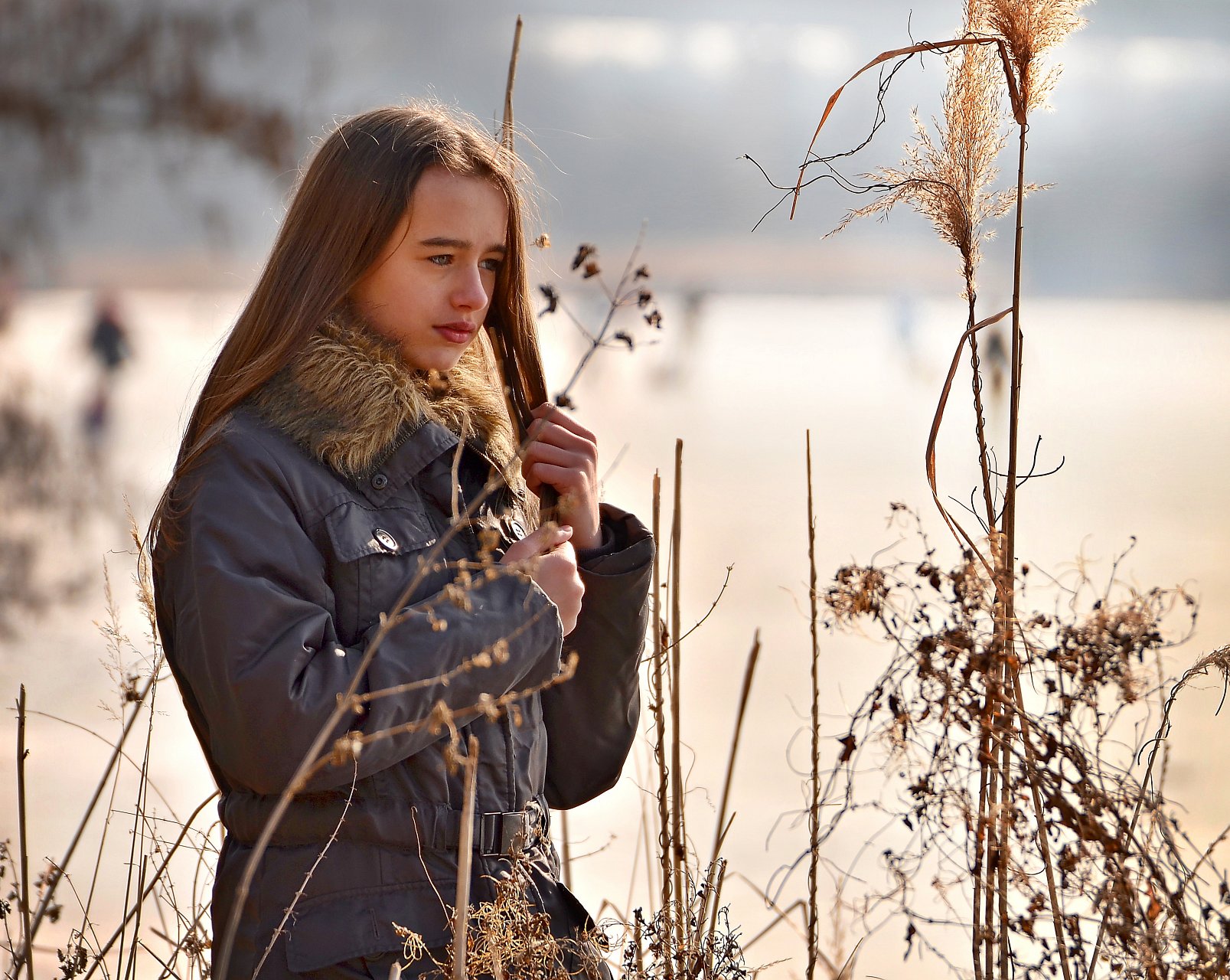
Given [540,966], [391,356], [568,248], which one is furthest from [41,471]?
[540,966]

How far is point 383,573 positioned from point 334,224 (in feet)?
1.49

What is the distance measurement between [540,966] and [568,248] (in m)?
1.19

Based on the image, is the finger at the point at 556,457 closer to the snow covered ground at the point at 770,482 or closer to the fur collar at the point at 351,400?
the fur collar at the point at 351,400

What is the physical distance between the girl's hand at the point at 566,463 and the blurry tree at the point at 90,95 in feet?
9.61

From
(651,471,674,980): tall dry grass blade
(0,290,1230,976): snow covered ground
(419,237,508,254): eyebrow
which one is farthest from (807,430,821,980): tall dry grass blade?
(0,290,1230,976): snow covered ground

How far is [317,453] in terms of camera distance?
1314 mm

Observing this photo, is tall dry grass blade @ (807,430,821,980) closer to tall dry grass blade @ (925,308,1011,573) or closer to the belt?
tall dry grass blade @ (925,308,1011,573)

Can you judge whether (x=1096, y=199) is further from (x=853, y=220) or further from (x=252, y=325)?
(x=252, y=325)

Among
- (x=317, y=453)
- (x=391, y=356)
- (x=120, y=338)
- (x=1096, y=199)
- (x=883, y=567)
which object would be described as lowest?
(x=883, y=567)

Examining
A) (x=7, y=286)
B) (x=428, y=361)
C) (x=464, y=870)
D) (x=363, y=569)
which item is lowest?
(x=464, y=870)

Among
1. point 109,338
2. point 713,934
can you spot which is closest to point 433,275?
point 713,934

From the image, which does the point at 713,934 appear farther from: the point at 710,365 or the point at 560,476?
the point at 710,365

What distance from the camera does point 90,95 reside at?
4.01 metres

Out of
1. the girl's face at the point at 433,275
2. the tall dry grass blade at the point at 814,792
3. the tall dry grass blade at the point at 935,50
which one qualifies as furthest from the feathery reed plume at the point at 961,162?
the girl's face at the point at 433,275
